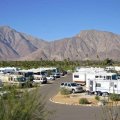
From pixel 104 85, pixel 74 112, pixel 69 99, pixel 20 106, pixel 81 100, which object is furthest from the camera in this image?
pixel 104 85

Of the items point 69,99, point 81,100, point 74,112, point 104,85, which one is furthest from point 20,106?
point 104,85

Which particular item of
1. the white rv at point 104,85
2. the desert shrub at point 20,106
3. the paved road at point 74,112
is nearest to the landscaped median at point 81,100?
the white rv at point 104,85

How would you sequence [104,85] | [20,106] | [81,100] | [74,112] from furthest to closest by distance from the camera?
[104,85], [81,100], [74,112], [20,106]

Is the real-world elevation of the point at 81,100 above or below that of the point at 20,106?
below

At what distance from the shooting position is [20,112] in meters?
14.0

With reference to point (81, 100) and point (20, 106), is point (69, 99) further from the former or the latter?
point (20, 106)

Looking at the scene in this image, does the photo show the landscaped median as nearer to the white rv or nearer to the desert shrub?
the white rv

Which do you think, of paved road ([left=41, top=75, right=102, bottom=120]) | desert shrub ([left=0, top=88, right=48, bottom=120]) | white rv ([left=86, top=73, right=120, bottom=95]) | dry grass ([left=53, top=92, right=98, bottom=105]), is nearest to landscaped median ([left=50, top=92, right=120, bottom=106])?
dry grass ([left=53, top=92, right=98, bottom=105])

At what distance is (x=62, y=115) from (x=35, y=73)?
39.6m

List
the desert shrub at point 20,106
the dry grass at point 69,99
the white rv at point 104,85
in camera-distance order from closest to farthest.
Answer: the desert shrub at point 20,106, the dry grass at point 69,99, the white rv at point 104,85

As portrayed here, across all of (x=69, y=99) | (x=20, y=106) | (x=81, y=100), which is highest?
(x=20, y=106)

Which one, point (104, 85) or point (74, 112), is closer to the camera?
point (74, 112)

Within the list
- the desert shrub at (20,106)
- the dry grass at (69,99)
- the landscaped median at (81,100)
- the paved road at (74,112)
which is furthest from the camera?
the dry grass at (69,99)

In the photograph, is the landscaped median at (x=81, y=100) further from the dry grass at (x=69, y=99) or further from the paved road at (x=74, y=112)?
the paved road at (x=74, y=112)
